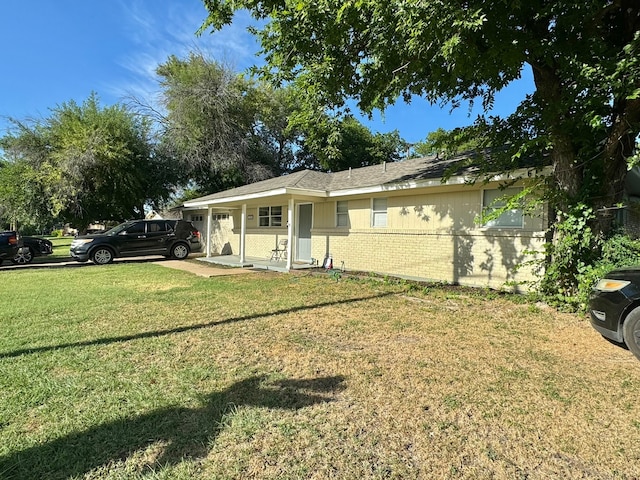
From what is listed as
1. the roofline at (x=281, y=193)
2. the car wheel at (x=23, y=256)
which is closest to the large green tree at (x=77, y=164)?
the car wheel at (x=23, y=256)

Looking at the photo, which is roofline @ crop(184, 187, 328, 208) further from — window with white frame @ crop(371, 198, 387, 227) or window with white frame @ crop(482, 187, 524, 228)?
window with white frame @ crop(482, 187, 524, 228)

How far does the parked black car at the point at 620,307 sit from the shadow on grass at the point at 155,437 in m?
3.65

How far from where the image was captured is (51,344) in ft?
16.2

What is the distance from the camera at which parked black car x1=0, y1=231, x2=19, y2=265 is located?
13.7 m

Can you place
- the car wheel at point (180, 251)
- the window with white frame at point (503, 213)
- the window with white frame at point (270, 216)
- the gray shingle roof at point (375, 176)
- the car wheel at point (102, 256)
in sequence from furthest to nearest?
the car wheel at point (180, 251) < the window with white frame at point (270, 216) < the car wheel at point (102, 256) < the gray shingle roof at point (375, 176) < the window with white frame at point (503, 213)

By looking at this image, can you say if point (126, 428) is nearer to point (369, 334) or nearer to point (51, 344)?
point (51, 344)

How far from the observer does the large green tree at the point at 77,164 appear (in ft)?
65.0

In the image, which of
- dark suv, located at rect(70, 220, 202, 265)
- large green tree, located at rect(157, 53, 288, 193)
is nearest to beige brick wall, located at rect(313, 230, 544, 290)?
dark suv, located at rect(70, 220, 202, 265)

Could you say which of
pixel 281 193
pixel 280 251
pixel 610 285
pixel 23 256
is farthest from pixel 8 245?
pixel 610 285

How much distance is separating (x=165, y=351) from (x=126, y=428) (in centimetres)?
179

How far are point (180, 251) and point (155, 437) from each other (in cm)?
1511

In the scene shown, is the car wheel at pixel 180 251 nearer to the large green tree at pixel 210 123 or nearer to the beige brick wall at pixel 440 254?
the beige brick wall at pixel 440 254

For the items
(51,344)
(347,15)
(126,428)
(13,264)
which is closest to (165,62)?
(13,264)

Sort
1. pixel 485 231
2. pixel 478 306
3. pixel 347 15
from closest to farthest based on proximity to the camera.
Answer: pixel 347 15 < pixel 478 306 < pixel 485 231
